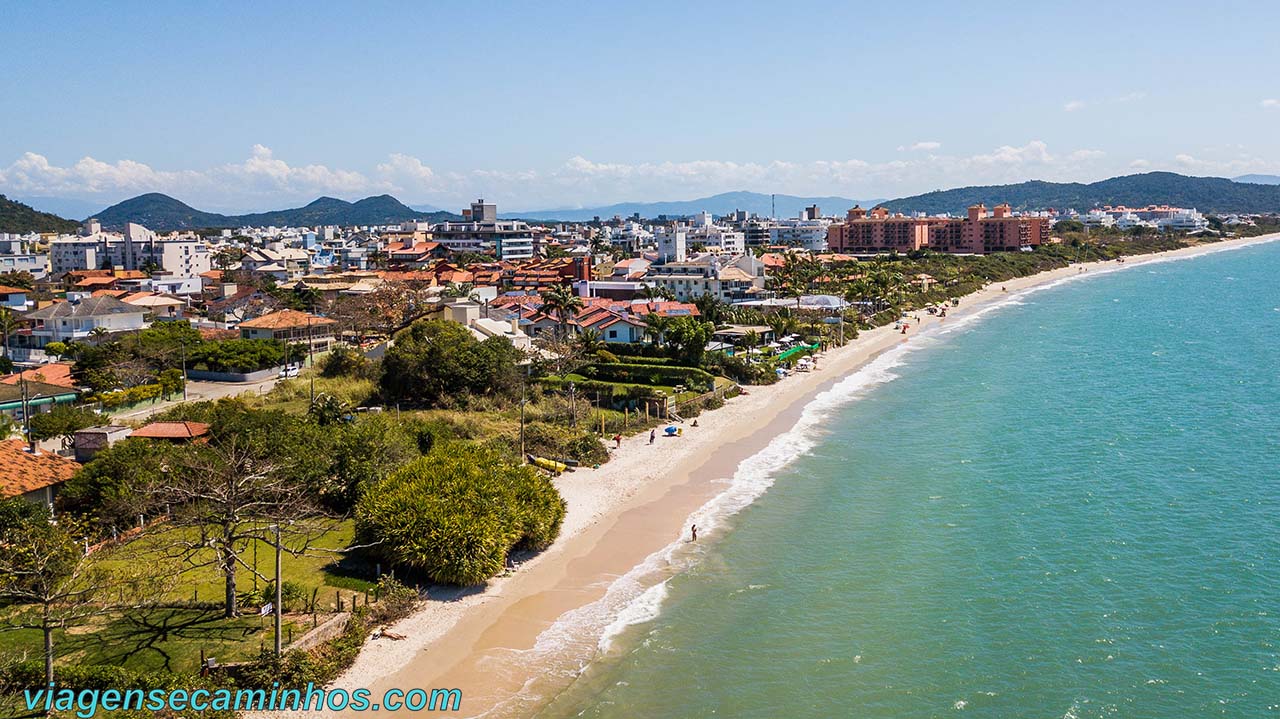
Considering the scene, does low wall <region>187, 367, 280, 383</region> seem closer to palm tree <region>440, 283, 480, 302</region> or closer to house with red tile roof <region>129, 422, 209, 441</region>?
house with red tile roof <region>129, 422, 209, 441</region>

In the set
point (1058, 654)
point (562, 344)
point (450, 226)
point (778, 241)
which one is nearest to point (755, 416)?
point (562, 344)

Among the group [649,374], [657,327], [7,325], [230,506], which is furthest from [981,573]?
[7,325]

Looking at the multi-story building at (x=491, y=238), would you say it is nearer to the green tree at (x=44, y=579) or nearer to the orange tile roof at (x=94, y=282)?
the orange tile roof at (x=94, y=282)

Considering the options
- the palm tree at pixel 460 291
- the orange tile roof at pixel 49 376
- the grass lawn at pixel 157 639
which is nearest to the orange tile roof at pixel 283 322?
the orange tile roof at pixel 49 376

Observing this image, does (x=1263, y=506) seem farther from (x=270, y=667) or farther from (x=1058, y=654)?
(x=270, y=667)

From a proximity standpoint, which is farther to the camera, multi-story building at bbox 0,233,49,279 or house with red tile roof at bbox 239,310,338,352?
multi-story building at bbox 0,233,49,279

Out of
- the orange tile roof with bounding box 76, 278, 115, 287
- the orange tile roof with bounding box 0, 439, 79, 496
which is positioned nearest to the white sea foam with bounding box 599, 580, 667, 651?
the orange tile roof with bounding box 0, 439, 79, 496
